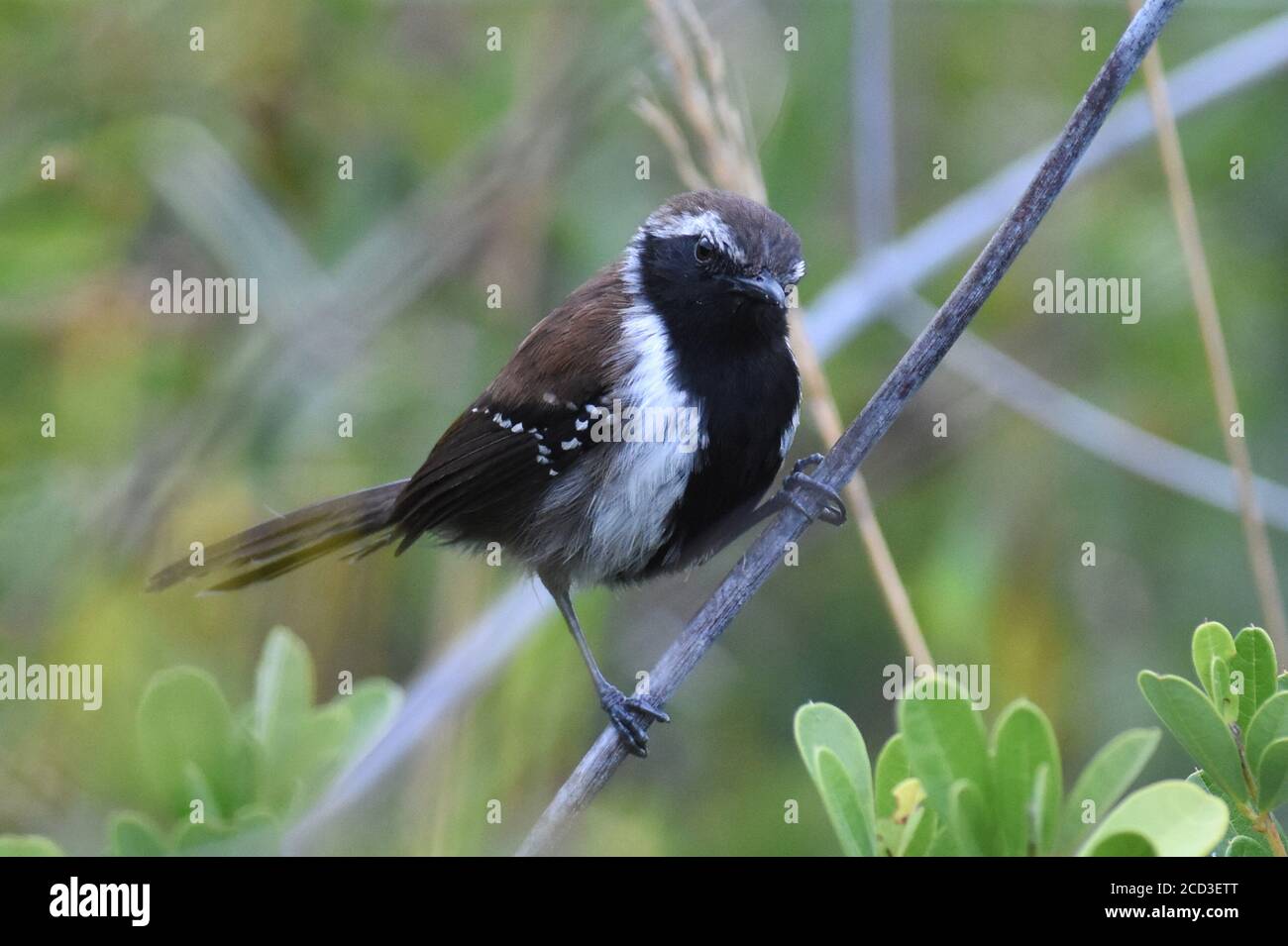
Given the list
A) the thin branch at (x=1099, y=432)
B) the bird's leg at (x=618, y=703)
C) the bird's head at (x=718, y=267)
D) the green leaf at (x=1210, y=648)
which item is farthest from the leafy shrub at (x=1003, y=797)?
the thin branch at (x=1099, y=432)

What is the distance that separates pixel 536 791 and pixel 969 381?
2183 mm

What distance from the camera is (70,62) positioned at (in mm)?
3945

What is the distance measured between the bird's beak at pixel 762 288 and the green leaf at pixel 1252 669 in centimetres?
153

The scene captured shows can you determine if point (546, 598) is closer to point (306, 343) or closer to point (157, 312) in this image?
point (306, 343)

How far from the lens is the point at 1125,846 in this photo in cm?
140

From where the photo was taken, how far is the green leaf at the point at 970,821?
4.95ft

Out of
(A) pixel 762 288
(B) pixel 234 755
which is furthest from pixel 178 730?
(A) pixel 762 288

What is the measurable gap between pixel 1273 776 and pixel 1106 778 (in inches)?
12.6

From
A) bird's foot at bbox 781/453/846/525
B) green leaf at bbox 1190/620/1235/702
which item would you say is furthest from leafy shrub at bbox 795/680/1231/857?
bird's foot at bbox 781/453/846/525

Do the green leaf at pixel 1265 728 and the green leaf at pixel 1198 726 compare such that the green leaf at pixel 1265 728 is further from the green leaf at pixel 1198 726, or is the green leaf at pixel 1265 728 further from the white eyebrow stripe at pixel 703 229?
the white eyebrow stripe at pixel 703 229

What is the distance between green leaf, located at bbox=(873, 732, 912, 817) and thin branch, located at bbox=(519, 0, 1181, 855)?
630 millimetres

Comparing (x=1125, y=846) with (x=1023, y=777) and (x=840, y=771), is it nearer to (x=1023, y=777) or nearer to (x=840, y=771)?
(x=1023, y=777)

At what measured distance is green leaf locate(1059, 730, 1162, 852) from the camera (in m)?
1.49

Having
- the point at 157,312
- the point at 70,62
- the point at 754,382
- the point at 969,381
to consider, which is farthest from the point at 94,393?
the point at 969,381
